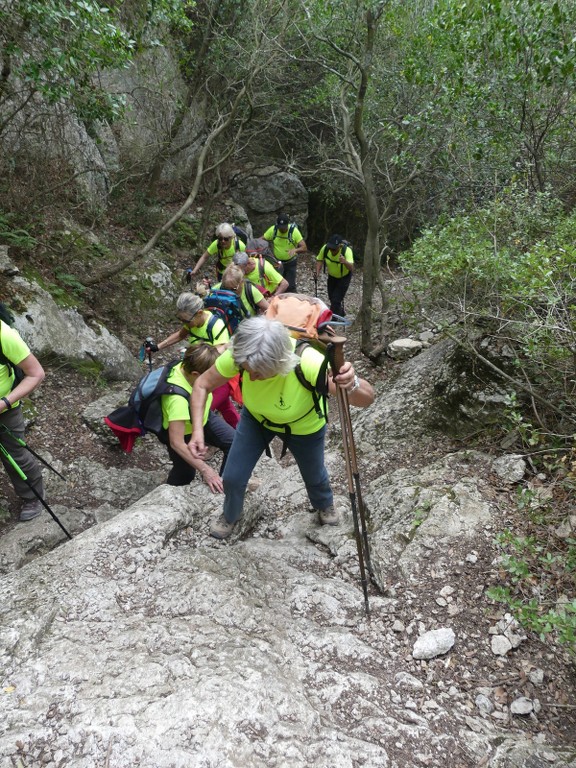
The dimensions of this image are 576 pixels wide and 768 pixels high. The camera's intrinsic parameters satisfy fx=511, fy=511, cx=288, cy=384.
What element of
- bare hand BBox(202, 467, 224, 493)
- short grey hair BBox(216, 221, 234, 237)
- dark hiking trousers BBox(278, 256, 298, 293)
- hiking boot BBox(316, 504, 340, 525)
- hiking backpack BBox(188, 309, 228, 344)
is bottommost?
dark hiking trousers BBox(278, 256, 298, 293)

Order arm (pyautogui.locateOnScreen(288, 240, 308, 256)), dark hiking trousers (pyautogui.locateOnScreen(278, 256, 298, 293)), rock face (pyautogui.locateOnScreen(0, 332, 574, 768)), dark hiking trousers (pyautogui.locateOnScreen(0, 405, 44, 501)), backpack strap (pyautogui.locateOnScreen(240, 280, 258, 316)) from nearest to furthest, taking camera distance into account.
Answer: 1. rock face (pyautogui.locateOnScreen(0, 332, 574, 768))
2. dark hiking trousers (pyautogui.locateOnScreen(0, 405, 44, 501))
3. backpack strap (pyautogui.locateOnScreen(240, 280, 258, 316))
4. arm (pyautogui.locateOnScreen(288, 240, 308, 256))
5. dark hiking trousers (pyautogui.locateOnScreen(278, 256, 298, 293))

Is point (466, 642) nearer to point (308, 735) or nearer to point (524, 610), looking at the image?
point (524, 610)

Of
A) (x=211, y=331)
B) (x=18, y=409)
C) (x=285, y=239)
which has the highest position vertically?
(x=18, y=409)

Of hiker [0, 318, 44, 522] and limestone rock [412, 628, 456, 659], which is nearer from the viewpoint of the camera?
limestone rock [412, 628, 456, 659]

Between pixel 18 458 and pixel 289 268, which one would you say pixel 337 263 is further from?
pixel 18 458

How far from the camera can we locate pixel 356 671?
3.10m

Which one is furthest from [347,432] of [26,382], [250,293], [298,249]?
[298,249]

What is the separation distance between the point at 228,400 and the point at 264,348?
3.16m

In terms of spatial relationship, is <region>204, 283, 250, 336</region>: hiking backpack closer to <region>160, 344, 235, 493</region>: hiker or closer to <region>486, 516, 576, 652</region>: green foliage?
<region>160, 344, 235, 493</region>: hiker

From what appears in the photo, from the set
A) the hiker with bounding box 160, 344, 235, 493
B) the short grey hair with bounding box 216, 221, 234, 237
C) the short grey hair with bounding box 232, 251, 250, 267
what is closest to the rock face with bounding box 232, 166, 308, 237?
the short grey hair with bounding box 216, 221, 234, 237

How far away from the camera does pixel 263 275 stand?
27.9 ft

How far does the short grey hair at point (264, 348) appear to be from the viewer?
10.5 ft

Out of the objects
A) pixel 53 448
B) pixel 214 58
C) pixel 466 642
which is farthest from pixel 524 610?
pixel 214 58

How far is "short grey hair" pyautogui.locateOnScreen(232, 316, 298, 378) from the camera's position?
3207 mm
